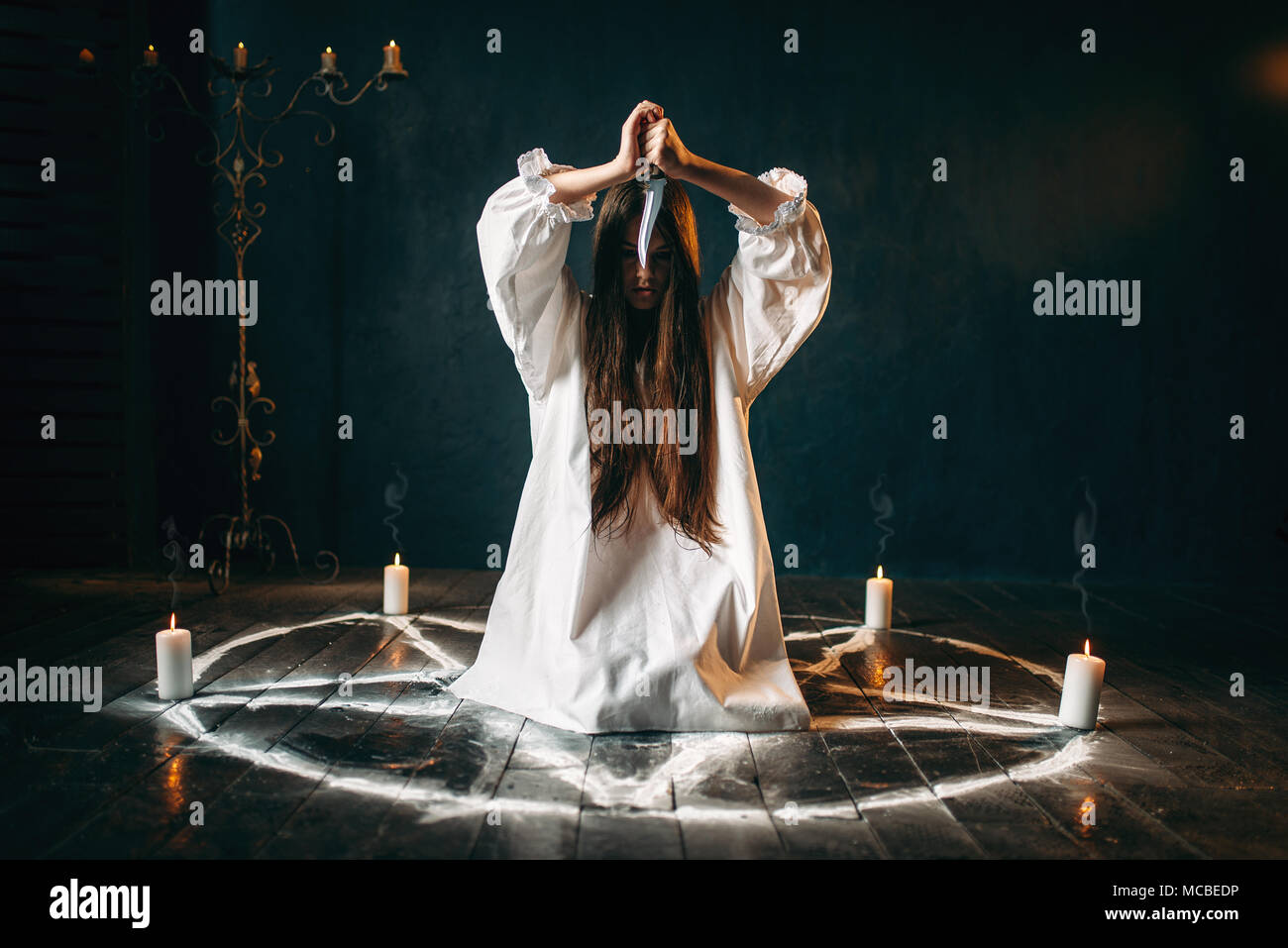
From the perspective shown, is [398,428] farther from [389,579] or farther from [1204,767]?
[1204,767]

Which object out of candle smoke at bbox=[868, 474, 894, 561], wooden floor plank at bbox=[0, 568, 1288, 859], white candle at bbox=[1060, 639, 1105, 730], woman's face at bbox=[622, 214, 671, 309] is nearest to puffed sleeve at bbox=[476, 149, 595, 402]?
woman's face at bbox=[622, 214, 671, 309]

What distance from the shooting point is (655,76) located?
3762mm

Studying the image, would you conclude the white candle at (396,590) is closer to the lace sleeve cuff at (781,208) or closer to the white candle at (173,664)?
the white candle at (173,664)

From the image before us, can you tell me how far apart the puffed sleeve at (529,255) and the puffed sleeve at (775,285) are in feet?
1.20

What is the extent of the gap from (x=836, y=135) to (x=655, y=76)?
0.75 meters

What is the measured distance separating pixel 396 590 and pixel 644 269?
1.41m

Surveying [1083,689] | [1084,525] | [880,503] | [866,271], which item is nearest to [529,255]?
[1083,689]

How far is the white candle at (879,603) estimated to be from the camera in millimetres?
3006

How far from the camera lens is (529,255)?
6.60 feet

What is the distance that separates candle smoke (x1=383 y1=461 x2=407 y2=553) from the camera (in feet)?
12.6

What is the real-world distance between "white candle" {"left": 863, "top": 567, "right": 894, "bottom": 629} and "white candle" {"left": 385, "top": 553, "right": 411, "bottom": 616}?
1.46 metres

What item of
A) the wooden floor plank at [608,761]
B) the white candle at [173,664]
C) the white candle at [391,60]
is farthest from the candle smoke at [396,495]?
the white candle at [173,664]

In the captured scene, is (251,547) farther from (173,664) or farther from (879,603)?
(879,603)
